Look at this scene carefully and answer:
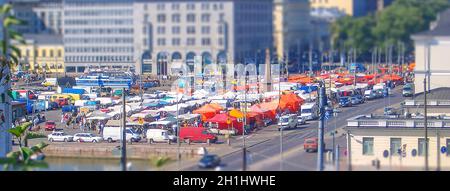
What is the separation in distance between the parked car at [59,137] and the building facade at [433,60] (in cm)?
225

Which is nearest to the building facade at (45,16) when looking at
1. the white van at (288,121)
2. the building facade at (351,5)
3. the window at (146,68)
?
the building facade at (351,5)

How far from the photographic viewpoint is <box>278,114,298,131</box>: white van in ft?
25.8

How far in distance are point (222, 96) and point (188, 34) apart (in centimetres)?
2279

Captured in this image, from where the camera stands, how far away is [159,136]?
8328 mm

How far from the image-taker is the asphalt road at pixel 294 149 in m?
4.98

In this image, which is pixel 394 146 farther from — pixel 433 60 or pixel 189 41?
pixel 189 41

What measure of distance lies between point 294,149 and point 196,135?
6.74 ft

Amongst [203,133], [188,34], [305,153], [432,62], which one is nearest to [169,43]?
[188,34]

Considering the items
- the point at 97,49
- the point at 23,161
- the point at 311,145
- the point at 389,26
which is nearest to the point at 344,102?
the point at 311,145

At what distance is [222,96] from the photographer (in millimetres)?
8828

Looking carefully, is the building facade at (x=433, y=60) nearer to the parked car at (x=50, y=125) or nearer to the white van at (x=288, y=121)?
the white van at (x=288, y=121)

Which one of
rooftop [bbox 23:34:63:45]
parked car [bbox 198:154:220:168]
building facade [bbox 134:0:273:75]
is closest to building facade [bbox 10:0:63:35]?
rooftop [bbox 23:34:63:45]

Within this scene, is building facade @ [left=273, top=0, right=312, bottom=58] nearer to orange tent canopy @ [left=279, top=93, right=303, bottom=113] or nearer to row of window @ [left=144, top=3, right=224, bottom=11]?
row of window @ [left=144, top=3, right=224, bottom=11]
